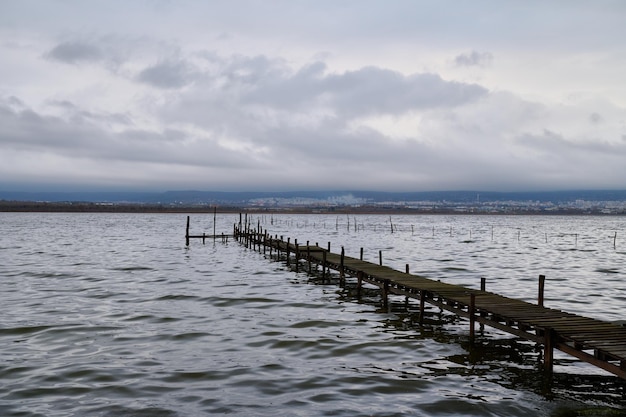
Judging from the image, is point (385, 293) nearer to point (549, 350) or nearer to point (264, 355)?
point (264, 355)

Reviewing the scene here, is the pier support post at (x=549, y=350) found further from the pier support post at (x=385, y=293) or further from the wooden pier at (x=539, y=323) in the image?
the pier support post at (x=385, y=293)

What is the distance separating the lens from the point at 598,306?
23594mm

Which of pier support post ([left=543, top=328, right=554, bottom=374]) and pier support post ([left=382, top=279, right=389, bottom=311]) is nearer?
pier support post ([left=543, top=328, right=554, bottom=374])

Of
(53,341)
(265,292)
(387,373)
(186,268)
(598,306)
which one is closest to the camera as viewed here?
(387,373)

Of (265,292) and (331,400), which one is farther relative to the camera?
(265,292)

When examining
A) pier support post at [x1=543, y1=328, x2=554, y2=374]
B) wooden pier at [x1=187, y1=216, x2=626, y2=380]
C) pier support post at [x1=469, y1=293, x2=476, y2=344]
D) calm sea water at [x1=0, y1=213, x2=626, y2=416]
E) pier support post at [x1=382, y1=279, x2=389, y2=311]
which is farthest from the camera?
pier support post at [x1=382, y1=279, x2=389, y2=311]

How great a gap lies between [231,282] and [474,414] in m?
20.9

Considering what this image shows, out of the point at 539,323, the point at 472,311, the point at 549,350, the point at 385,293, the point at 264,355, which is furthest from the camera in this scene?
the point at 385,293

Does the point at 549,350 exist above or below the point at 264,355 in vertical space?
above

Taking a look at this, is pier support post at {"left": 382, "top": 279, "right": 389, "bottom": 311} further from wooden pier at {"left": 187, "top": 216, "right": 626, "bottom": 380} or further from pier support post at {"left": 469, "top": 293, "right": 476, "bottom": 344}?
pier support post at {"left": 469, "top": 293, "right": 476, "bottom": 344}

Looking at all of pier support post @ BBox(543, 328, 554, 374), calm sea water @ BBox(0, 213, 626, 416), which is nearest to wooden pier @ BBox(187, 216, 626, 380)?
pier support post @ BBox(543, 328, 554, 374)

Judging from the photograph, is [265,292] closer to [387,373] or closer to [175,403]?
[387,373]

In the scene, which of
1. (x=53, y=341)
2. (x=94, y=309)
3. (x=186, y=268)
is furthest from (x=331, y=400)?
(x=186, y=268)

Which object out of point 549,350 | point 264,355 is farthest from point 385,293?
point 549,350
